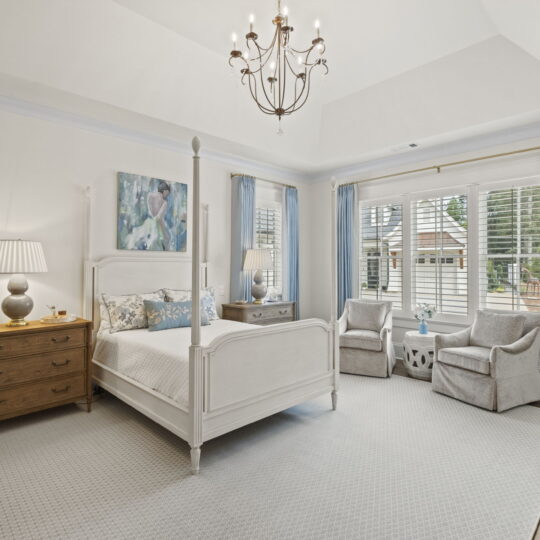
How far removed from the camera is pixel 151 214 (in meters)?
4.39

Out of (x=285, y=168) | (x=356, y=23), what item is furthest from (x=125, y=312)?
(x=356, y=23)

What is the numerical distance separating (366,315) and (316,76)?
301 centimetres

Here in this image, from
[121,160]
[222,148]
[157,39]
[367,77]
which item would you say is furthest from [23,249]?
[367,77]

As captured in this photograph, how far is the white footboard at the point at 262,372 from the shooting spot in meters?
2.55

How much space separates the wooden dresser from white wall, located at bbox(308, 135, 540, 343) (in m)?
3.81

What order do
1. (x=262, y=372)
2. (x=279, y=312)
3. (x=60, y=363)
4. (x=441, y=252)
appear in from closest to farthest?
(x=262, y=372) → (x=60, y=363) → (x=441, y=252) → (x=279, y=312)

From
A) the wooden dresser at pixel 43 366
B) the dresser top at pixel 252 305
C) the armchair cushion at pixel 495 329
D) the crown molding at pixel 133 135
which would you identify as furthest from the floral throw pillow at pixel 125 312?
the armchair cushion at pixel 495 329

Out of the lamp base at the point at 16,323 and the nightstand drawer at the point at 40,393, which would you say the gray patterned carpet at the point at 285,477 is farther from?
the lamp base at the point at 16,323

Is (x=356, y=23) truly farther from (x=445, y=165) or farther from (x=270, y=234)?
(x=270, y=234)

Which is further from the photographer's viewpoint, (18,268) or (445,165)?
Result: (445,165)

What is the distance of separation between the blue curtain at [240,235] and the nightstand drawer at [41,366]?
2.19 metres

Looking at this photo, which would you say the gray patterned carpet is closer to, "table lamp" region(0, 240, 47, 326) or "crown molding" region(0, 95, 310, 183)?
"table lamp" region(0, 240, 47, 326)

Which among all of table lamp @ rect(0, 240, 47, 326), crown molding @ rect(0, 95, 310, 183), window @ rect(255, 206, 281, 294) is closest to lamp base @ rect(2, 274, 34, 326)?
table lamp @ rect(0, 240, 47, 326)

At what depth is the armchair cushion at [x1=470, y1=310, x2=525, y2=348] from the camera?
150 inches
